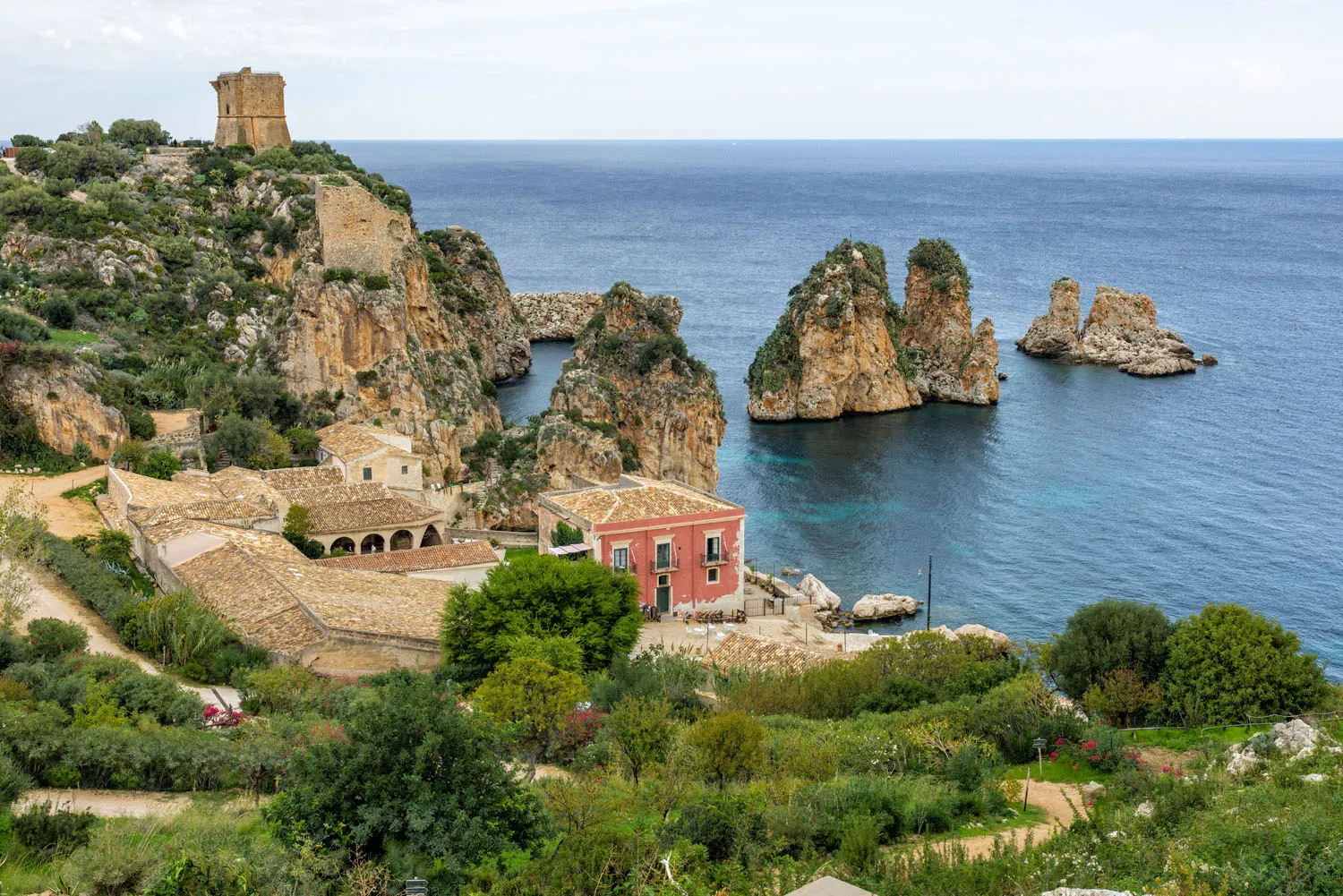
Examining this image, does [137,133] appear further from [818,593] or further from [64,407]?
[818,593]

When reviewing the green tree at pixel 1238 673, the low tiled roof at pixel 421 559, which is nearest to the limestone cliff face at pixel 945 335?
the low tiled roof at pixel 421 559

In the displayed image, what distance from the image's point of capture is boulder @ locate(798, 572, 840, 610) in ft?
118

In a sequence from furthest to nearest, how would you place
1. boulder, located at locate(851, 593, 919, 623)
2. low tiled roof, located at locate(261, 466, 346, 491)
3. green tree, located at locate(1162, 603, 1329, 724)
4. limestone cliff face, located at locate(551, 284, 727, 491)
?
limestone cliff face, located at locate(551, 284, 727, 491) → low tiled roof, located at locate(261, 466, 346, 491) → boulder, located at locate(851, 593, 919, 623) → green tree, located at locate(1162, 603, 1329, 724)

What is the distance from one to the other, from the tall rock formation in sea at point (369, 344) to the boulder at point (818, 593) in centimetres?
1451

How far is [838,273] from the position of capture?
64938 millimetres

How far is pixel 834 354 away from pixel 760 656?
39.2m

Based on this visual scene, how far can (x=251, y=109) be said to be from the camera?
207 ft

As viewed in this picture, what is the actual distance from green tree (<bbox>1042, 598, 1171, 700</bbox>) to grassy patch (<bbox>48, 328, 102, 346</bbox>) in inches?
1336

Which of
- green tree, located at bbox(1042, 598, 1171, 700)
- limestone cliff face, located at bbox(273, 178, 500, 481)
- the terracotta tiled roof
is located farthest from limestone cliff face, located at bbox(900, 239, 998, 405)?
green tree, located at bbox(1042, 598, 1171, 700)

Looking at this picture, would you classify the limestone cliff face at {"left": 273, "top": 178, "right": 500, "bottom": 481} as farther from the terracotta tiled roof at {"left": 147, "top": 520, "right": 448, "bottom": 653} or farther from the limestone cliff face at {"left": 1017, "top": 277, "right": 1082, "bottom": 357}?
the limestone cliff face at {"left": 1017, "top": 277, "right": 1082, "bottom": 357}

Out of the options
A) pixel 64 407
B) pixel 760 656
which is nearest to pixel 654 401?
pixel 64 407

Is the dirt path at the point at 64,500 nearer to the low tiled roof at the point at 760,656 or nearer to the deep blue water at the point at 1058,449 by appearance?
the low tiled roof at the point at 760,656

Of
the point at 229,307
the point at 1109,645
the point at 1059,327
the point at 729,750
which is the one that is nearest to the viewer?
the point at 729,750

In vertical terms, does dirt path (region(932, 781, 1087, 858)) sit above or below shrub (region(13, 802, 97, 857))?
below
